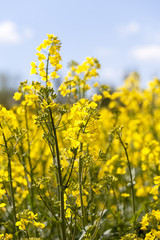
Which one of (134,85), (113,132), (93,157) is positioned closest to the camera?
(93,157)

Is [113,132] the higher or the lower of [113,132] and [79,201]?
the higher

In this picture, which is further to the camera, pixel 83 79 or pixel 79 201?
pixel 83 79

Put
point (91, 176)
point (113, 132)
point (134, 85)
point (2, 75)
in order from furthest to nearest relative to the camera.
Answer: point (2, 75) → point (134, 85) → point (91, 176) → point (113, 132)

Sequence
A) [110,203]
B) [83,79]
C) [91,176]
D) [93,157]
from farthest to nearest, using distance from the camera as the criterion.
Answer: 1. [110,203]
2. [83,79]
3. [91,176]
4. [93,157]

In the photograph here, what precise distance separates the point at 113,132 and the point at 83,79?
1.56m

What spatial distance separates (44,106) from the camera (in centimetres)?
260

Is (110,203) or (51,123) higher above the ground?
(51,123)

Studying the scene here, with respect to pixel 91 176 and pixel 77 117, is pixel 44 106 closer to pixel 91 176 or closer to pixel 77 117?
pixel 77 117

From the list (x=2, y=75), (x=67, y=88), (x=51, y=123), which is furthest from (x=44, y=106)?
(x=2, y=75)

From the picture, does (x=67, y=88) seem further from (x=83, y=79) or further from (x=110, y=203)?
(x=110, y=203)

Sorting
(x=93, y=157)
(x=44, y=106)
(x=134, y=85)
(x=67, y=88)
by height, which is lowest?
(x=93, y=157)

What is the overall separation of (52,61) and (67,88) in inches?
23.8

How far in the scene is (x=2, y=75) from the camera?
87.9 ft

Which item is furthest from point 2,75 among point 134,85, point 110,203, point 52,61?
point 52,61
